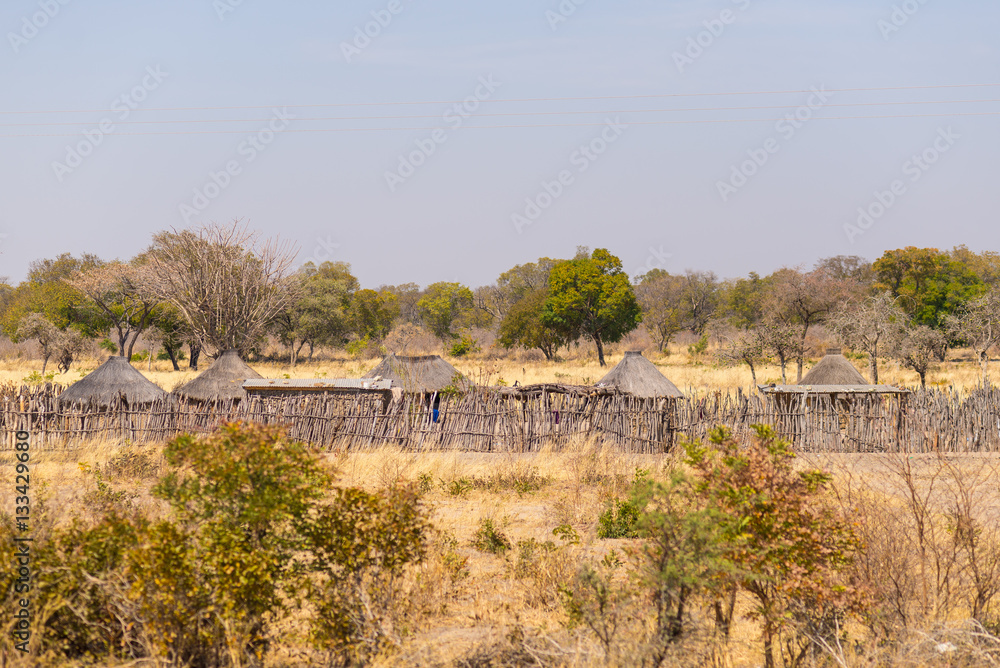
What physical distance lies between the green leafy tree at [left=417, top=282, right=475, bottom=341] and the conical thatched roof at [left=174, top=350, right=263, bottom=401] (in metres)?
31.3

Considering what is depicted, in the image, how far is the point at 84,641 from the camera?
167 inches

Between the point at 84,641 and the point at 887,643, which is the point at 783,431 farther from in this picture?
the point at 84,641

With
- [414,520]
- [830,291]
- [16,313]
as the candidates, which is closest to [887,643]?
[414,520]

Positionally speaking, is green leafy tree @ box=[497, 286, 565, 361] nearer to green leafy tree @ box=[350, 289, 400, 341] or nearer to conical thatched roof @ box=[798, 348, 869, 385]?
green leafy tree @ box=[350, 289, 400, 341]

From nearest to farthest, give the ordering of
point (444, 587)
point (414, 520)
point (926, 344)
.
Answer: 1. point (414, 520)
2. point (444, 587)
3. point (926, 344)

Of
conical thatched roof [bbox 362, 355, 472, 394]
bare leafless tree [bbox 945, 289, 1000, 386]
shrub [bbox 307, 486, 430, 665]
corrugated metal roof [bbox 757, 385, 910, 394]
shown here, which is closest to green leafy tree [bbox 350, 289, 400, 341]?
conical thatched roof [bbox 362, 355, 472, 394]

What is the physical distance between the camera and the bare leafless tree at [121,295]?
31.4 meters

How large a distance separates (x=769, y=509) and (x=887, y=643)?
1134mm

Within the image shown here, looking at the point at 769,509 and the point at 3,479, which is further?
the point at 3,479

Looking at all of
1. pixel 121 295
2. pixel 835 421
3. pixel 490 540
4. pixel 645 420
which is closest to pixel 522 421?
pixel 645 420

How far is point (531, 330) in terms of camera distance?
34938mm

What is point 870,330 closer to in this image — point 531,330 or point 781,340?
point 781,340

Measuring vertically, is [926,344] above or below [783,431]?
above

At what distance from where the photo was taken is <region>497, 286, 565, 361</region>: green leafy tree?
1375 inches
